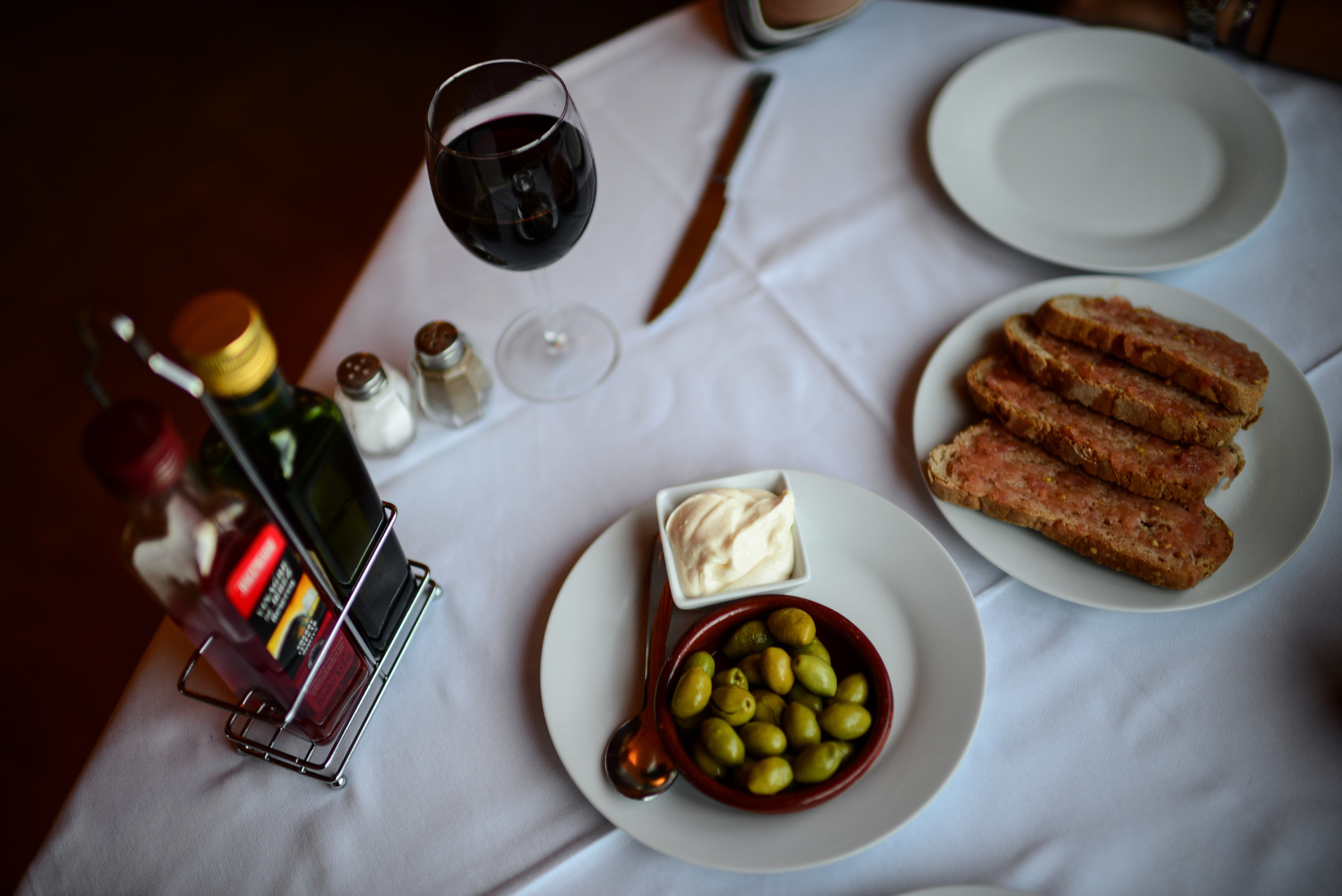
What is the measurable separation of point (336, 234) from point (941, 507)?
235 centimetres

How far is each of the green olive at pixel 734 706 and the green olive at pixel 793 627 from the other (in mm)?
63

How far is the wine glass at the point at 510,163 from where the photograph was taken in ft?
2.66

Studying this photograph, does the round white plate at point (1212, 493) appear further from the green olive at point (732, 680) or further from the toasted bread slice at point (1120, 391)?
the green olive at point (732, 680)

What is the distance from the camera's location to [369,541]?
2.56 ft

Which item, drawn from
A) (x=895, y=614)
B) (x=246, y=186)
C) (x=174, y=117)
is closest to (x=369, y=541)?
(x=895, y=614)

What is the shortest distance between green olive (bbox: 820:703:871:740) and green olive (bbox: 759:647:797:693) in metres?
0.04

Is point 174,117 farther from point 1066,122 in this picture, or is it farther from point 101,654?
point 1066,122

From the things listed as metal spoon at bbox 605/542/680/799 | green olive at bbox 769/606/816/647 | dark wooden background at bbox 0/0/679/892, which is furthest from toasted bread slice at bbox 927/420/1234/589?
dark wooden background at bbox 0/0/679/892

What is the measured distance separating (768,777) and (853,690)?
11 cm

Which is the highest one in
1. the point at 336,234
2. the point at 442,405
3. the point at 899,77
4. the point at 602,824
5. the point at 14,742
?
the point at 899,77

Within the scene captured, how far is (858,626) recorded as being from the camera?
80cm

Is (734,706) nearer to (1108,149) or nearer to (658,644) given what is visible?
(658,644)

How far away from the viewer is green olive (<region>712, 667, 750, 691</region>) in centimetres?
72

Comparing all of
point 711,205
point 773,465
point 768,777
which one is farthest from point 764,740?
point 711,205
